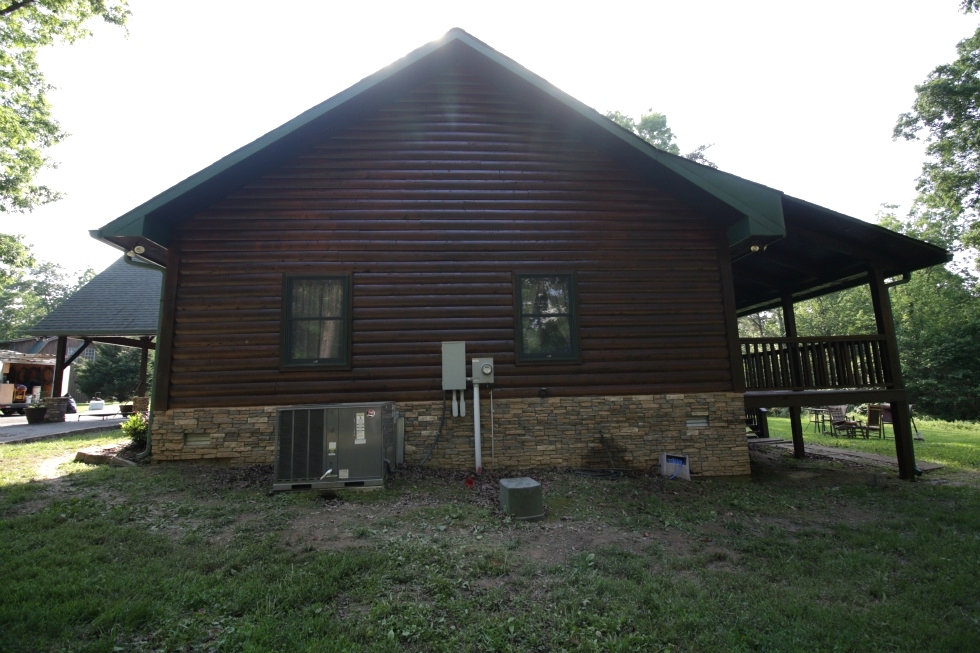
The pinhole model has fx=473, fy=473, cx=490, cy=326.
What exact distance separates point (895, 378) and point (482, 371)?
306 inches

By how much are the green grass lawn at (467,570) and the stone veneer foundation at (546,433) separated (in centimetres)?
85

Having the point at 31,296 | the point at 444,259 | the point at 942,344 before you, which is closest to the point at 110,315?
the point at 444,259

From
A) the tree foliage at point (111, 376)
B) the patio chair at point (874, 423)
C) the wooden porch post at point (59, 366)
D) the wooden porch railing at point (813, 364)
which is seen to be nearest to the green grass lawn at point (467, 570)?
the wooden porch railing at point (813, 364)

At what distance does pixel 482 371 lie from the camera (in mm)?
7488

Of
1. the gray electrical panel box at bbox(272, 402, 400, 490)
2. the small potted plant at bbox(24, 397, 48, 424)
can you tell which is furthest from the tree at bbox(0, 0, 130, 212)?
the gray electrical panel box at bbox(272, 402, 400, 490)

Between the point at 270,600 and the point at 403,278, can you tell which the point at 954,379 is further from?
the point at 270,600

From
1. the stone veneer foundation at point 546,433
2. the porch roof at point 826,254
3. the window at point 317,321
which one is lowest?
the stone veneer foundation at point 546,433

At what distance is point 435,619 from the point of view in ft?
10.3

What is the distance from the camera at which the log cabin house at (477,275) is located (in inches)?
295

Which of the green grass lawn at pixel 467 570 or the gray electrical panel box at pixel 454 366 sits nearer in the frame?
the green grass lawn at pixel 467 570

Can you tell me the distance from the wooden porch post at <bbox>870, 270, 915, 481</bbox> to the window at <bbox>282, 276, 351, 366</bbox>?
31.5ft

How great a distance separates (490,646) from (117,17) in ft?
53.2

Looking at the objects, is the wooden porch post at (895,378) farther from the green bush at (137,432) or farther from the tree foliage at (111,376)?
the tree foliage at (111,376)

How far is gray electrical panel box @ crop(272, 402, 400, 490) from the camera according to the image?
602 centimetres
